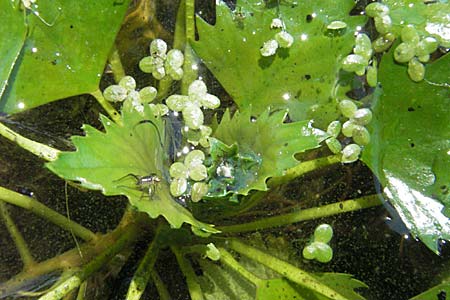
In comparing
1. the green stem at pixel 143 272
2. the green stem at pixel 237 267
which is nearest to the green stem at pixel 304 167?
the green stem at pixel 237 267

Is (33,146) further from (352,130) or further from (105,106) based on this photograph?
(352,130)

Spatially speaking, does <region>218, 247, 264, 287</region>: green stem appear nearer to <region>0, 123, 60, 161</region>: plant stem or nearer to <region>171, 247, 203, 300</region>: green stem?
<region>171, 247, 203, 300</region>: green stem

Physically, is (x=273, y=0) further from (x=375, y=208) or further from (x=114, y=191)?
(x=114, y=191)

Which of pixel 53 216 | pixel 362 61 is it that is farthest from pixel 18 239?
pixel 362 61

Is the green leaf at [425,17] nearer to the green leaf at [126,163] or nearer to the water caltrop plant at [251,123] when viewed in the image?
the water caltrop plant at [251,123]

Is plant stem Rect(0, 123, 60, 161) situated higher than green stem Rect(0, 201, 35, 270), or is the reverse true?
plant stem Rect(0, 123, 60, 161)

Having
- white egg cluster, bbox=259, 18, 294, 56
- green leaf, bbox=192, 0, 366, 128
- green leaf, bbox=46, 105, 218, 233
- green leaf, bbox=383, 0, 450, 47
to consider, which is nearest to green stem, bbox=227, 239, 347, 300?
green leaf, bbox=46, 105, 218, 233

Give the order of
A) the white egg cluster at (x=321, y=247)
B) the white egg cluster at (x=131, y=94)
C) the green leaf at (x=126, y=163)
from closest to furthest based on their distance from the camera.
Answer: the green leaf at (x=126, y=163) → the white egg cluster at (x=321, y=247) → the white egg cluster at (x=131, y=94)
